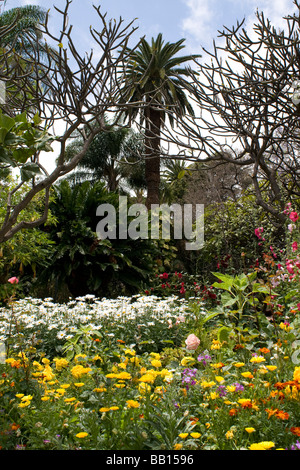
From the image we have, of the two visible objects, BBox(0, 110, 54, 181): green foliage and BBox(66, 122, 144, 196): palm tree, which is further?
BBox(66, 122, 144, 196): palm tree

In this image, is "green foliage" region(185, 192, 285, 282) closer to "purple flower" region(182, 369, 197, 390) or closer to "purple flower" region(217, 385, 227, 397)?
"purple flower" region(182, 369, 197, 390)

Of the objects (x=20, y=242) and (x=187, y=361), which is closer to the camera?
(x=187, y=361)

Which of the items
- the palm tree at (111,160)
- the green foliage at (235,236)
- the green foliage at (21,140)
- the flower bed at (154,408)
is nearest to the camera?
the green foliage at (21,140)

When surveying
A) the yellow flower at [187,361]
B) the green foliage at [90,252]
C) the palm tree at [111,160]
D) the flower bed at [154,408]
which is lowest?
the flower bed at [154,408]

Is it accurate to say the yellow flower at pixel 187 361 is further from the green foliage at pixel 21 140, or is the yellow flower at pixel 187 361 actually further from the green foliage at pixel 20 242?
the green foliage at pixel 20 242

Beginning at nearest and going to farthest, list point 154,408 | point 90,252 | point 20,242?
1. point 154,408
2. point 20,242
3. point 90,252

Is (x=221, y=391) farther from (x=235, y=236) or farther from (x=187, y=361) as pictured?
(x=235, y=236)

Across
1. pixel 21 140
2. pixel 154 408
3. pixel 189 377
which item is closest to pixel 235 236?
pixel 189 377

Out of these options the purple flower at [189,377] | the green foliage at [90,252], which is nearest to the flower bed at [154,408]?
the purple flower at [189,377]

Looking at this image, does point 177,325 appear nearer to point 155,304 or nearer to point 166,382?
point 155,304
